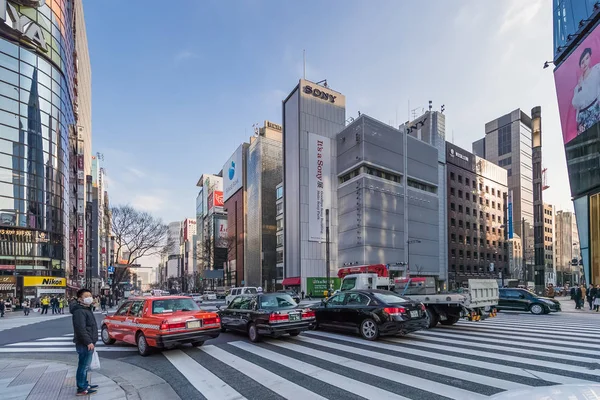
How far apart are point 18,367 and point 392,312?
9.47 meters

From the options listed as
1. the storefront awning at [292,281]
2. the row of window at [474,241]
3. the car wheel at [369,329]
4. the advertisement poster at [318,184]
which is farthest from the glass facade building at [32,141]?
the row of window at [474,241]

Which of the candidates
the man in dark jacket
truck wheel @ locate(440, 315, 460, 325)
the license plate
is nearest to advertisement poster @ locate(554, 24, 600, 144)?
truck wheel @ locate(440, 315, 460, 325)

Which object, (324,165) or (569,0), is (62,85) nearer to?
(324,165)

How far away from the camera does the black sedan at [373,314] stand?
35.4ft

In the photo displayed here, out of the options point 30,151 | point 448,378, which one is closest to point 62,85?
point 30,151

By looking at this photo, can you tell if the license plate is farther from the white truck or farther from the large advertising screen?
the large advertising screen

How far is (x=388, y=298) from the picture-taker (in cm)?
1152

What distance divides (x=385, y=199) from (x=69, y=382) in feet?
174

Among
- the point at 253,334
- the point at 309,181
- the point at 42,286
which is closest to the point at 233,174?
the point at 309,181

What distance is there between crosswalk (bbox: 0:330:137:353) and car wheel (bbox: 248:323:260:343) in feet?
10.9

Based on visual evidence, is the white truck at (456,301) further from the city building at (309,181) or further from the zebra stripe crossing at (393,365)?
the city building at (309,181)

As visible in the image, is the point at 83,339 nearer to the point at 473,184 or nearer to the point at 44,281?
the point at 44,281

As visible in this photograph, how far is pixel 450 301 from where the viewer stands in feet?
43.7

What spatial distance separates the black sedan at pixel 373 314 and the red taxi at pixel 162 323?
4.08m
